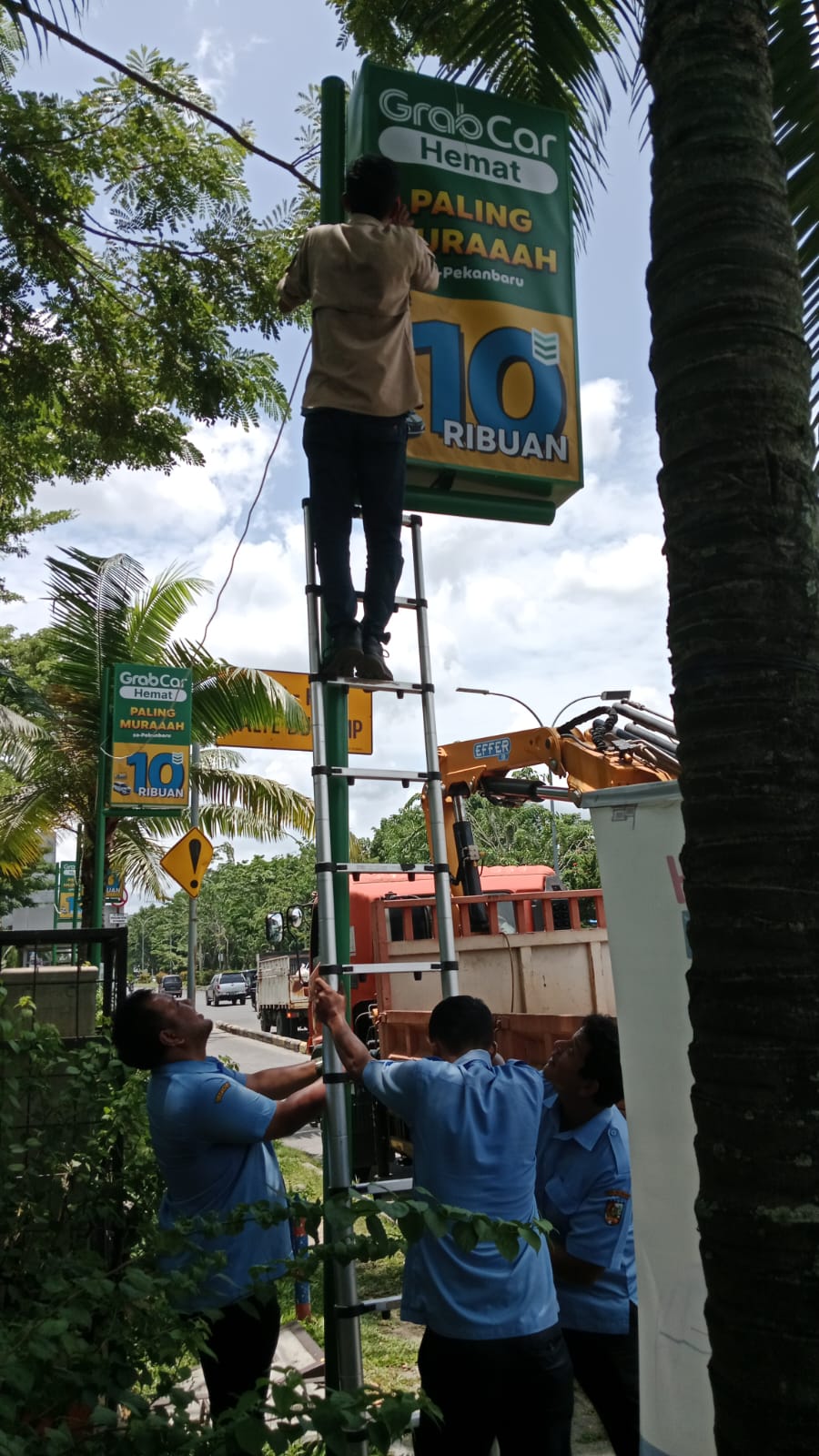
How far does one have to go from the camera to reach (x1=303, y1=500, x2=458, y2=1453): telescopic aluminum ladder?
123 inches

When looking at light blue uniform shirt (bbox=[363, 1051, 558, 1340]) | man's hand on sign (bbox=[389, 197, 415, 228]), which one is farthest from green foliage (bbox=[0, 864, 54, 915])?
light blue uniform shirt (bbox=[363, 1051, 558, 1340])

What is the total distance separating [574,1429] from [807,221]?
501 cm

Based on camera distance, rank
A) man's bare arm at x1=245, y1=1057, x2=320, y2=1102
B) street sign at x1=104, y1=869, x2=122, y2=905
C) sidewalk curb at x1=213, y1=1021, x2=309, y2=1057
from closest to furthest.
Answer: man's bare arm at x1=245, y1=1057, x2=320, y2=1102
street sign at x1=104, y1=869, x2=122, y2=905
sidewalk curb at x1=213, y1=1021, x2=309, y2=1057

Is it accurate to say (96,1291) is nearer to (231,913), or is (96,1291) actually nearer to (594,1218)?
(594,1218)

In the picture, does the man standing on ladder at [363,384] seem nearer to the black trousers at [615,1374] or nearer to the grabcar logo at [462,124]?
the grabcar logo at [462,124]

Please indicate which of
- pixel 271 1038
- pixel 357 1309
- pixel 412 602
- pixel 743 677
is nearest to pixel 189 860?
pixel 412 602

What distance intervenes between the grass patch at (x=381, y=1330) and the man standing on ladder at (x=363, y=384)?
7.90 feet

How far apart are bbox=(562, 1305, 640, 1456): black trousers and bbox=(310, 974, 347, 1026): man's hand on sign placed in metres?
1.27

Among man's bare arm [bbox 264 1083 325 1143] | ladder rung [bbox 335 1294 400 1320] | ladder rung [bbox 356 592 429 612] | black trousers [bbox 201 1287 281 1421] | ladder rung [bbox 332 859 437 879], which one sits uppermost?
ladder rung [bbox 356 592 429 612]

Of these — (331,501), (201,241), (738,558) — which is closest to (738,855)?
(738,558)

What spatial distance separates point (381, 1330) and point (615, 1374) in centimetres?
323

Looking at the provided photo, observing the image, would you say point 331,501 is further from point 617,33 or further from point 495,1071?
point 617,33

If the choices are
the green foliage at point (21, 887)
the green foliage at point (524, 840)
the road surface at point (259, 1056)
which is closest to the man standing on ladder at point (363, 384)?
the road surface at point (259, 1056)

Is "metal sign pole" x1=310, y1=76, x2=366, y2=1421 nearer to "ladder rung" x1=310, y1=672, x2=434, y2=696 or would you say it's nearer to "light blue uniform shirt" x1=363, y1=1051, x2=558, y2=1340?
"ladder rung" x1=310, y1=672, x2=434, y2=696
